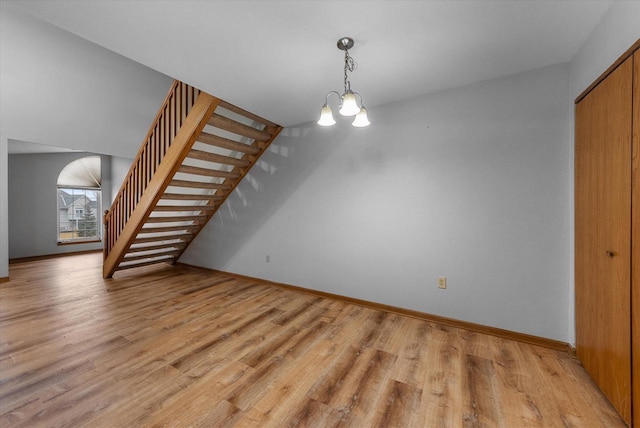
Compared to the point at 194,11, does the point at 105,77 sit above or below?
above

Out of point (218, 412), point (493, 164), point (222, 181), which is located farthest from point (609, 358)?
point (222, 181)

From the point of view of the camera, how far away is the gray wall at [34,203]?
512 cm

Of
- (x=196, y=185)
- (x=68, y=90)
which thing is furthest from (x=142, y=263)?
(x=68, y=90)

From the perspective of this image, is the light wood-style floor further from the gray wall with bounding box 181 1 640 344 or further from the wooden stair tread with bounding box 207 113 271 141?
the wooden stair tread with bounding box 207 113 271 141

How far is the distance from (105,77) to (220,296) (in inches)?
166

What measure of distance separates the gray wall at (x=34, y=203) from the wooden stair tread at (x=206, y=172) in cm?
474

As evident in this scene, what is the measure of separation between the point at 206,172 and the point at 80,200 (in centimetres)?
511

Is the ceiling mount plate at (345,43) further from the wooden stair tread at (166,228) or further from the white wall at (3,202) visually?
the white wall at (3,202)

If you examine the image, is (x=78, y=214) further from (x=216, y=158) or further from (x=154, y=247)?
(x=216, y=158)

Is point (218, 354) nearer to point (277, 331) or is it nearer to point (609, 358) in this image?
point (277, 331)

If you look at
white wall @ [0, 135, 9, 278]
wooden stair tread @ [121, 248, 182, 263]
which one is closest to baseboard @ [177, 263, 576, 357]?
wooden stair tread @ [121, 248, 182, 263]

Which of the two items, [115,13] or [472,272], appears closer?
[115,13]

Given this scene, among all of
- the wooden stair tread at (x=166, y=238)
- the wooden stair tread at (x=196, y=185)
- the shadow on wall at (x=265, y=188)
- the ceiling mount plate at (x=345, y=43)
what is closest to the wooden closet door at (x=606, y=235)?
the ceiling mount plate at (x=345, y=43)

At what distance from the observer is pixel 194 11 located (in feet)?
5.16
